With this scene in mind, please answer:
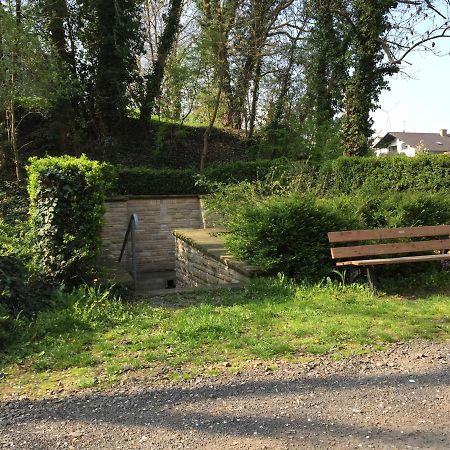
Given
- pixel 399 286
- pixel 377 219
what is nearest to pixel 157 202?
pixel 377 219

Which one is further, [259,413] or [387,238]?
[387,238]

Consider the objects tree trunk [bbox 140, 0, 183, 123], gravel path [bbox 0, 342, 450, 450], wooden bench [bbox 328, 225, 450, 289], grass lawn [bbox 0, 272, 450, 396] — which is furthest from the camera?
tree trunk [bbox 140, 0, 183, 123]

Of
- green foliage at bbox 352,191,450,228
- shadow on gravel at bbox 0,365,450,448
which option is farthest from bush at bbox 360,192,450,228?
shadow on gravel at bbox 0,365,450,448

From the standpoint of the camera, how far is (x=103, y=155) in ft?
52.0

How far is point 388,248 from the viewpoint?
294 inches

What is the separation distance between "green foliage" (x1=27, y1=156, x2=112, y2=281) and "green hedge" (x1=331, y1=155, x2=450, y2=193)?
5955mm

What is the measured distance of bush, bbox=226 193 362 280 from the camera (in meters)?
7.82

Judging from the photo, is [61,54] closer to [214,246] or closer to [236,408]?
[214,246]

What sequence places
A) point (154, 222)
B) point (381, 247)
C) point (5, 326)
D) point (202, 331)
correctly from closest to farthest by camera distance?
point (5, 326) < point (202, 331) < point (381, 247) < point (154, 222)

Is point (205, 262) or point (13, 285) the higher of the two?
point (13, 285)

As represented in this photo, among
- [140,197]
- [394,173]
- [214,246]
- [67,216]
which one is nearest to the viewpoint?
[67,216]

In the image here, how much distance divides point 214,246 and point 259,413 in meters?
6.49

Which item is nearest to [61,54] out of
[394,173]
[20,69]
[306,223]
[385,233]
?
[20,69]

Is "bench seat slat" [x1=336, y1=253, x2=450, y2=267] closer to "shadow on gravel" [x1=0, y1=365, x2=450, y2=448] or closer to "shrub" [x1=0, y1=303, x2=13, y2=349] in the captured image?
"shadow on gravel" [x1=0, y1=365, x2=450, y2=448]
